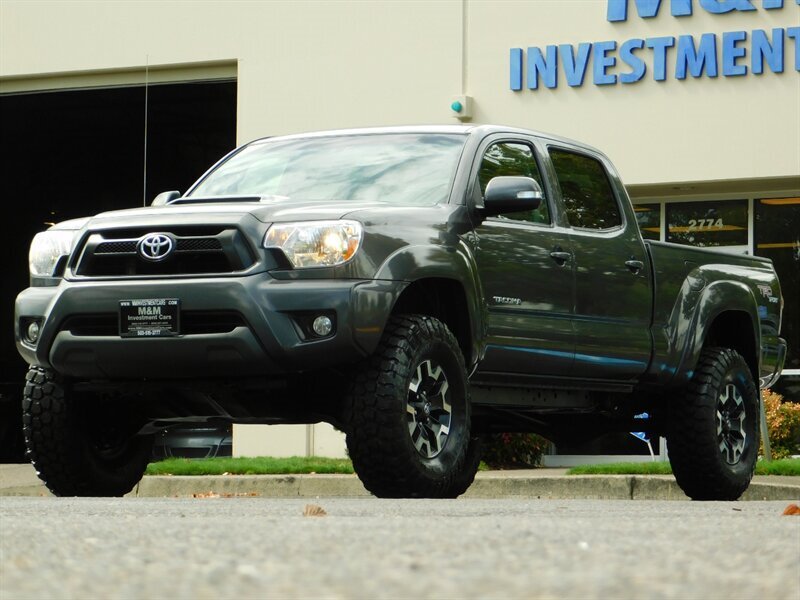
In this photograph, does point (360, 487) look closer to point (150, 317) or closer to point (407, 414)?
point (407, 414)

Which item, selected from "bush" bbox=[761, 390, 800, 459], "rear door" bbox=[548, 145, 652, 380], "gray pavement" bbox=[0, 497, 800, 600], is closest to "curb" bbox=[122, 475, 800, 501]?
"rear door" bbox=[548, 145, 652, 380]

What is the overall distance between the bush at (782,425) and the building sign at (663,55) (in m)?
3.41

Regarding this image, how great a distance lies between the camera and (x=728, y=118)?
1617cm

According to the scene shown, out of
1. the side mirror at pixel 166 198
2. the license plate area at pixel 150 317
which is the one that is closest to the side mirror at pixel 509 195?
the license plate area at pixel 150 317

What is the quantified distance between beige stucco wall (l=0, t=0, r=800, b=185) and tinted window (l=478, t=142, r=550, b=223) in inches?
319

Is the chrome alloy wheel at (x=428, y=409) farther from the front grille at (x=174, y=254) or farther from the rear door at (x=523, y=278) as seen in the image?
the front grille at (x=174, y=254)

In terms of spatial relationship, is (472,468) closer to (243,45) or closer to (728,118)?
(728,118)

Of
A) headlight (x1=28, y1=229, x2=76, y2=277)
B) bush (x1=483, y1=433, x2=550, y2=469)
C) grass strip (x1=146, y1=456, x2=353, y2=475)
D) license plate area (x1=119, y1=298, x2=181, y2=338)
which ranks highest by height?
headlight (x1=28, y1=229, x2=76, y2=277)

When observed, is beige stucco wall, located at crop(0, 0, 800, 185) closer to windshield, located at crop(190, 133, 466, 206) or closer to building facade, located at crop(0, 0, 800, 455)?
building facade, located at crop(0, 0, 800, 455)

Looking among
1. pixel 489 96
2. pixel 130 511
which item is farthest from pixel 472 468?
pixel 489 96

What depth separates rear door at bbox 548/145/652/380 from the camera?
27.5ft

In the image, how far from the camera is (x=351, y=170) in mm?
7984

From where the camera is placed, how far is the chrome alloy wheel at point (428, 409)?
693 centimetres

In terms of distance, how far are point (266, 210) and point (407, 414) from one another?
43.7 inches
